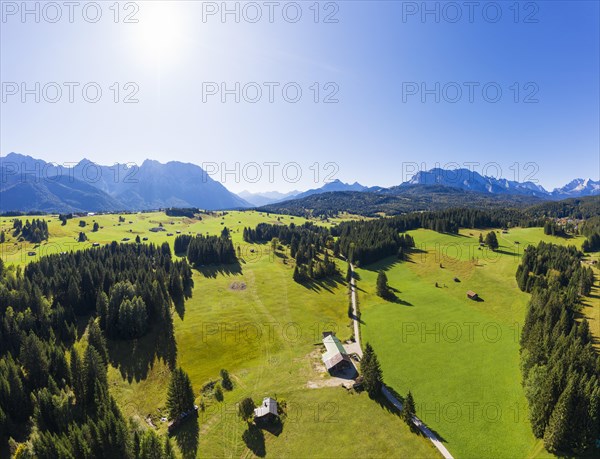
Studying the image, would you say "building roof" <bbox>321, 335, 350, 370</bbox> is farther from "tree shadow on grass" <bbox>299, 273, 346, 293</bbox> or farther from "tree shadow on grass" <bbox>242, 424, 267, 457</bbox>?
"tree shadow on grass" <bbox>299, 273, 346, 293</bbox>

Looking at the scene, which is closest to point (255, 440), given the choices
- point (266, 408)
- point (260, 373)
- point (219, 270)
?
point (266, 408)

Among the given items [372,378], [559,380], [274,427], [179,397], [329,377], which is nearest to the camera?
[559,380]

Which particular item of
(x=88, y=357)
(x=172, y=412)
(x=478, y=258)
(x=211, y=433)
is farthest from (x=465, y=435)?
(x=478, y=258)

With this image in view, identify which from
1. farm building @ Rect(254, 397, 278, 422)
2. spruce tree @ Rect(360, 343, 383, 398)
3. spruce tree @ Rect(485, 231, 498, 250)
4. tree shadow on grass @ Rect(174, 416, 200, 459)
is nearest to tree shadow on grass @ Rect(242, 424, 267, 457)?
farm building @ Rect(254, 397, 278, 422)

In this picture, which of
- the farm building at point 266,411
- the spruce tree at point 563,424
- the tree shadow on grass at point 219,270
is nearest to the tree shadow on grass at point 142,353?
the farm building at point 266,411

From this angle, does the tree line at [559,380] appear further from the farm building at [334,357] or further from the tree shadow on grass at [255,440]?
the tree shadow on grass at [255,440]

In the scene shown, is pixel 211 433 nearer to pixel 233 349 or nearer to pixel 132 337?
pixel 233 349

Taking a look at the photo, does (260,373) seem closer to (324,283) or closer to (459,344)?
(459,344)

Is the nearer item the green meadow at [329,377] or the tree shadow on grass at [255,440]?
the tree shadow on grass at [255,440]
